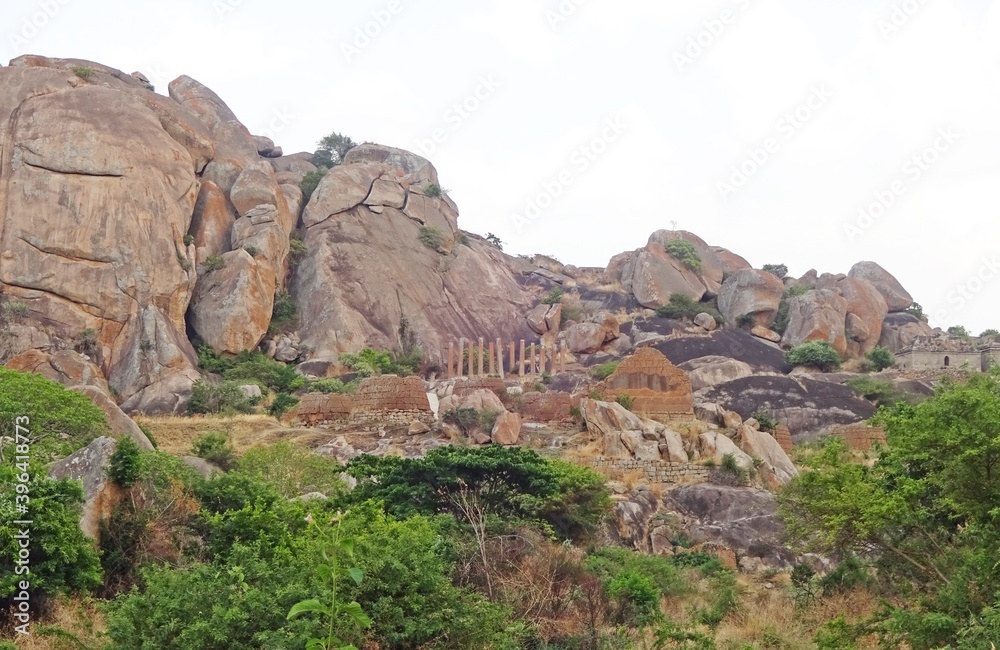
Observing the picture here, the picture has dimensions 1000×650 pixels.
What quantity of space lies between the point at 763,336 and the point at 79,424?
1831 inches

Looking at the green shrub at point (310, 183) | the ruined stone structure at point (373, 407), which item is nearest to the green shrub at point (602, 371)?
the ruined stone structure at point (373, 407)

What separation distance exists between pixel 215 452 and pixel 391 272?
3278 centimetres

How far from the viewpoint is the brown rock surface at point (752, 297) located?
65750 mm

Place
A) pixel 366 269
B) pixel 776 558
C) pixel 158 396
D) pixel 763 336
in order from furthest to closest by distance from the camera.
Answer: pixel 763 336 < pixel 366 269 < pixel 158 396 < pixel 776 558

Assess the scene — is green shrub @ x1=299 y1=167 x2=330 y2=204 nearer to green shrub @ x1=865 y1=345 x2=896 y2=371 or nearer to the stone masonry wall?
green shrub @ x1=865 y1=345 x2=896 y2=371

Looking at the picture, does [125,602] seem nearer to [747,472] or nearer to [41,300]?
[747,472]

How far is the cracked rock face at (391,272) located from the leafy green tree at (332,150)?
135 inches

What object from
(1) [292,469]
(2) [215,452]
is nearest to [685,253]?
(2) [215,452]

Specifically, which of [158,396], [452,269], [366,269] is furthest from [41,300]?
[452,269]

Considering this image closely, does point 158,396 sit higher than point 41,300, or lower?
lower

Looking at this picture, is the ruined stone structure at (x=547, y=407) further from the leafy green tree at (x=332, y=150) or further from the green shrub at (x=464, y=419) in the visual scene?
the leafy green tree at (x=332, y=150)

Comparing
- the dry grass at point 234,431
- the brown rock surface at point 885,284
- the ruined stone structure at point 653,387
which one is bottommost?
the dry grass at point 234,431

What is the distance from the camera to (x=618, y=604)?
681 inches

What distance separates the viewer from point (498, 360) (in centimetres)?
5747
